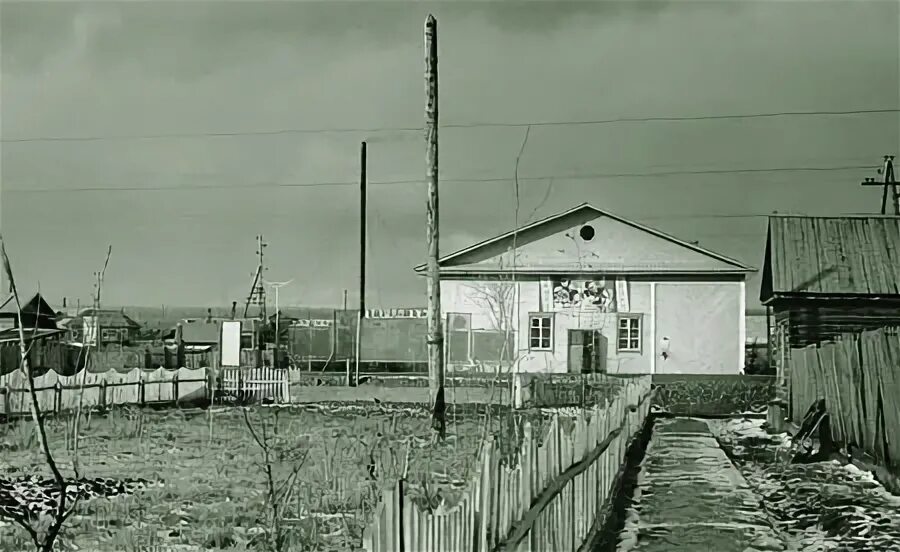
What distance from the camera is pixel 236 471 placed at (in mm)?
13773

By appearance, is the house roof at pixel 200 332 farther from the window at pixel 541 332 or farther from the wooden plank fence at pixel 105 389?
the wooden plank fence at pixel 105 389

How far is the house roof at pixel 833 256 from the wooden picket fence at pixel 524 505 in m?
21.0

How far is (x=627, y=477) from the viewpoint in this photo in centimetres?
1293

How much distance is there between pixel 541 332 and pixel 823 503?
88.5 ft

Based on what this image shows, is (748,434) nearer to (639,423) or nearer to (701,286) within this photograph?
(639,423)

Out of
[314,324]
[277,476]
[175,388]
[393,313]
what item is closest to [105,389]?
[175,388]

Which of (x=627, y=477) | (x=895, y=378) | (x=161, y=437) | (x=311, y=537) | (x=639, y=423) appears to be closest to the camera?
(x=311, y=537)

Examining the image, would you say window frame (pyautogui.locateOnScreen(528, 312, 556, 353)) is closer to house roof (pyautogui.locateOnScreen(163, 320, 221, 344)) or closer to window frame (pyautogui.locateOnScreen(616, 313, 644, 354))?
window frame (pyautogui.locateOnScreen(616, 313, 644, 354))

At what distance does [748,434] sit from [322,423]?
8416mm

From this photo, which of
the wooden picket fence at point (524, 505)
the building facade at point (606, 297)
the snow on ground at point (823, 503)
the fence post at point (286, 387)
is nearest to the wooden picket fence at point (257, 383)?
the fence post at point (286, 387)

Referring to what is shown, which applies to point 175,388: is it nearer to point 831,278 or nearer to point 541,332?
point 541,332

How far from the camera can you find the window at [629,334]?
3781 centimetres

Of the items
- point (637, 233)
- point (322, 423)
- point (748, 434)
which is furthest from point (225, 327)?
point (748, 434)

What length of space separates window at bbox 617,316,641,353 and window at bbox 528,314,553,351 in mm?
2323
